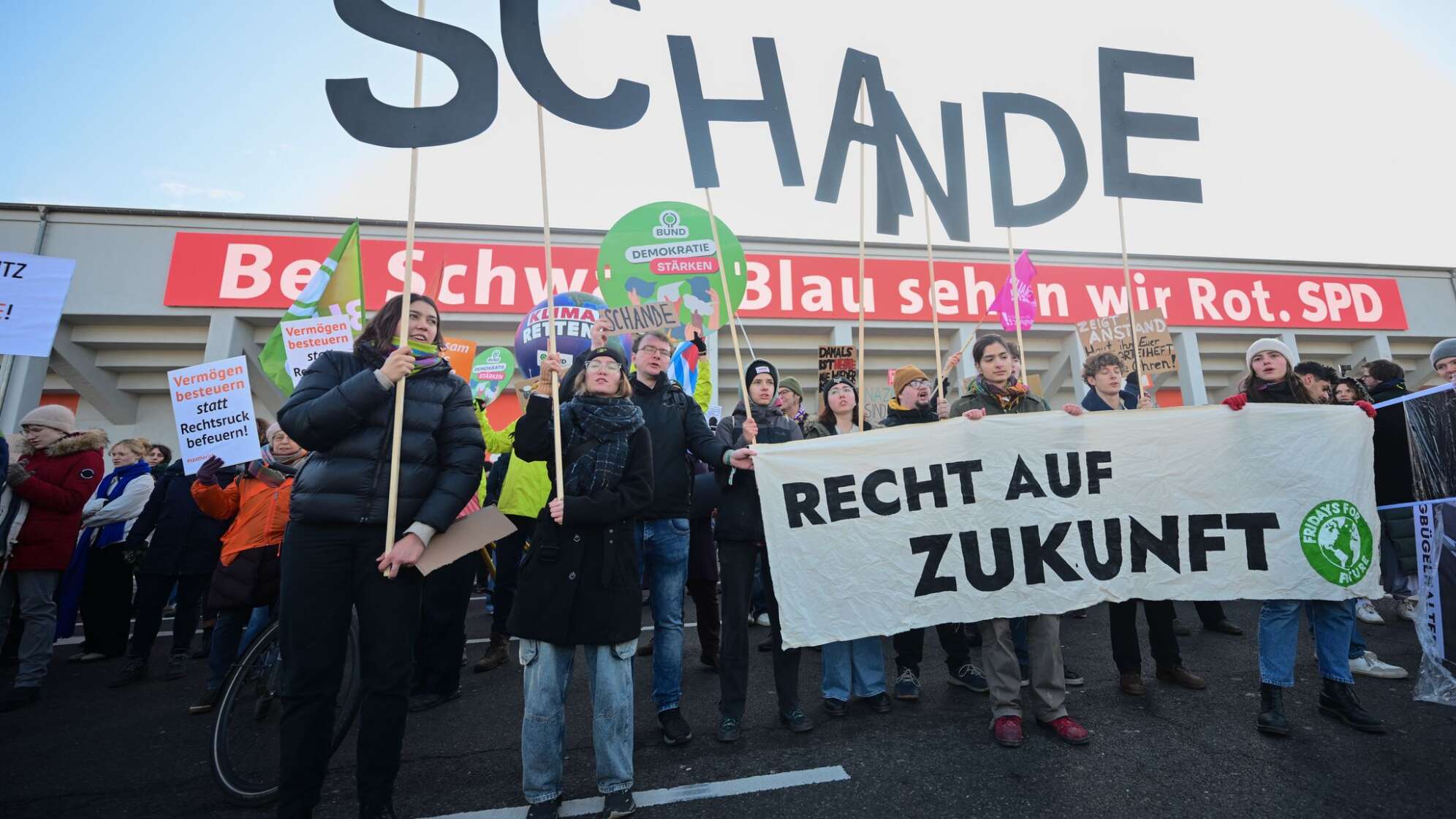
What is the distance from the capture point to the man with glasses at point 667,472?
3396mm

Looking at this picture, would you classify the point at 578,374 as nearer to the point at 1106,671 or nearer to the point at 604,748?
the point at 604,748

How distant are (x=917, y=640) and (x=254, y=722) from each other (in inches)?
137

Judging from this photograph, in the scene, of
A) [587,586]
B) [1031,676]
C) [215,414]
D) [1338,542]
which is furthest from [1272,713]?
[215,414]

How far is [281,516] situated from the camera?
400 centimetres

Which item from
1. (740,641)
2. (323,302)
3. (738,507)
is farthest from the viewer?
(323,302)

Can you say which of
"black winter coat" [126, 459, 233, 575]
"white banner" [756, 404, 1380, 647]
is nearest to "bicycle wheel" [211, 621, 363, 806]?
"white banner" [756, 404, 1380, 647]

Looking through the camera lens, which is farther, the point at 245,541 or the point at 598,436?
the point at 245,541

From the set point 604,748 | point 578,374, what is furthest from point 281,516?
point 604,748

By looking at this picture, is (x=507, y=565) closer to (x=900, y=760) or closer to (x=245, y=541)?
(x=245, y=541)

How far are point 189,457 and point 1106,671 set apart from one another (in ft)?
20.5

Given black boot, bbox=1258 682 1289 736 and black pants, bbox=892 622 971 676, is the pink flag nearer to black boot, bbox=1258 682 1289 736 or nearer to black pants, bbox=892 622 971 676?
black pants, bbox=892 622 971 676

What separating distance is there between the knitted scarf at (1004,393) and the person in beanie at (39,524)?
245 inches

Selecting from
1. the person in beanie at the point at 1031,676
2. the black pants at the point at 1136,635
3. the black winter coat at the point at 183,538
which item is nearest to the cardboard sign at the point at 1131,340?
the black pants at the point at 1136,635

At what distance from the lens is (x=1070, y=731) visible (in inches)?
116
